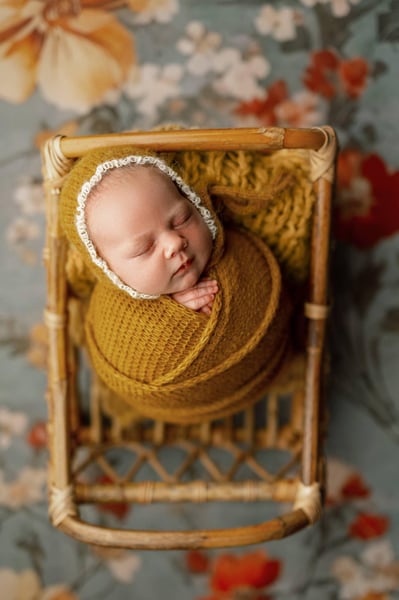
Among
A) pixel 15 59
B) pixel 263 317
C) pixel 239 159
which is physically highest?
pixel 15 59

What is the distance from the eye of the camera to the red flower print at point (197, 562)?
1.17 meters

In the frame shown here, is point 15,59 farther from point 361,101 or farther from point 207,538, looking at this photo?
point 207,538

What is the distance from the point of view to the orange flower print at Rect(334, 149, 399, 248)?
1.08 m

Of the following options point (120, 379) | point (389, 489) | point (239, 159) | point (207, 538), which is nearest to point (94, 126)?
point (239, 159)

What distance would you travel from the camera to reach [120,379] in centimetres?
78

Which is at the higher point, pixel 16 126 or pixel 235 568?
pixel 16 126

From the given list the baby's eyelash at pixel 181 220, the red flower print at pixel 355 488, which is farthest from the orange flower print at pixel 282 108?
Result: the red flower print at pixel 355 488

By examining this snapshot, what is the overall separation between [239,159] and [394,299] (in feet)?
1.51

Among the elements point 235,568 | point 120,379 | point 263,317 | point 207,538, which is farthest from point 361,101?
point 235,568

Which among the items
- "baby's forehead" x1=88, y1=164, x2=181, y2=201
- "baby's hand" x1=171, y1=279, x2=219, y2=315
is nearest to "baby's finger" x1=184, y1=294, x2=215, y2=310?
"baby's hand" x1=171, y1=279, x2=219, y2=315

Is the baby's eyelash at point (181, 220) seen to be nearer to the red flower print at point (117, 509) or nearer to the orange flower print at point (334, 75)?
the orange flower print at point (334, 75)

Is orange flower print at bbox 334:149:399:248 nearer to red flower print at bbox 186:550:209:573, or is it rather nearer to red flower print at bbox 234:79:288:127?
red flower print at bbox 234:79:288:127

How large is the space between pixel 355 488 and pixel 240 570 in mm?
264

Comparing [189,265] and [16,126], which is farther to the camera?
[16,126]
